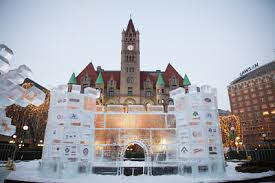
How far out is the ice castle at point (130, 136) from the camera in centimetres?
1370

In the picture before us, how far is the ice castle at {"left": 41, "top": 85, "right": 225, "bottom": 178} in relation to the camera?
1370 centimetres

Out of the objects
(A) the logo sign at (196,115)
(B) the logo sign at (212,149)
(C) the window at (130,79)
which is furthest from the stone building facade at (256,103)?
(A) the logo sign at (196,115)

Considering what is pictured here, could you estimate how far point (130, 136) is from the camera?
16.0m

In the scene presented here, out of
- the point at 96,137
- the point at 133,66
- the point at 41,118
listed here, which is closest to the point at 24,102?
the point at 96,137

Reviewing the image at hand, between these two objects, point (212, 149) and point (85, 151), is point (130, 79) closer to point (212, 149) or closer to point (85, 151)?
point (85, 151)

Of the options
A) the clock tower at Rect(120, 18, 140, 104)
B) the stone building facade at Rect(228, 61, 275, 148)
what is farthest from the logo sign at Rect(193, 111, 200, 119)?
the stone building facade at Rect(228, 61, 275, 148)

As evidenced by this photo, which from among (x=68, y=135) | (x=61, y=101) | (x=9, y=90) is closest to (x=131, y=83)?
(x=61, y=101)

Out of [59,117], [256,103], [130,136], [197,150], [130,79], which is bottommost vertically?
[197,150]

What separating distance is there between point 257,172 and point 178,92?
859cm

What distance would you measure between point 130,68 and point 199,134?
3097cm

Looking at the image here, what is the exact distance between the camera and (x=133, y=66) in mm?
43312

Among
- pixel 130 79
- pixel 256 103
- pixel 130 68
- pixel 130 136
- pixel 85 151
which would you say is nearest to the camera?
pixel 85 151

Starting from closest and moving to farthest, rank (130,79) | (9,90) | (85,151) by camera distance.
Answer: (9,90) → (85,151) → (130,79)

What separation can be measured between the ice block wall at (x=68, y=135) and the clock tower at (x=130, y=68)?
81.7ft
